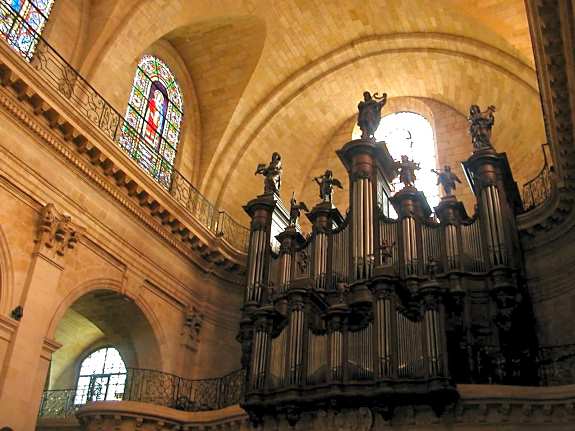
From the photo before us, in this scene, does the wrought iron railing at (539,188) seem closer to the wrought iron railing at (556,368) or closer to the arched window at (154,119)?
the wrought iron railing at (556,368)

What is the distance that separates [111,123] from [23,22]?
235 centimetres

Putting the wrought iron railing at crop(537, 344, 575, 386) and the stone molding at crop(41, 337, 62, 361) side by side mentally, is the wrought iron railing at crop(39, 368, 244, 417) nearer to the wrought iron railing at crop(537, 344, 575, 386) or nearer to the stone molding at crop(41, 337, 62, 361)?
the stone molding at crop(41, 337, 62, 361)

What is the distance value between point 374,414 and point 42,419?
7.13m

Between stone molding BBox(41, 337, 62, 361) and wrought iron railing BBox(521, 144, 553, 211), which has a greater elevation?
wrought iron railing BBox(521, 144, 553, 211)

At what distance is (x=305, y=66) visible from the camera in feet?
54.7

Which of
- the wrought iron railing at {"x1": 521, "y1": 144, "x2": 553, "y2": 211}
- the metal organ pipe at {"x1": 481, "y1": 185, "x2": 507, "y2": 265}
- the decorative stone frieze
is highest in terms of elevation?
the wrought iron railing at {"x1": 521, "y1": 144, "x2": 553, "y2": 211}

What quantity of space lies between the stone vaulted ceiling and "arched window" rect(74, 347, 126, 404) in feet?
15.6

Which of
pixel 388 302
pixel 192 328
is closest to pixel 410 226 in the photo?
pixel 388 302

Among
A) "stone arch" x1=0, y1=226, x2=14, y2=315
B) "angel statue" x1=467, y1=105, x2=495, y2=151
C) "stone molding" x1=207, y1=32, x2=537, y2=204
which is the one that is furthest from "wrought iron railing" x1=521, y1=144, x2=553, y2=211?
"stone arch" x1=0, y1=226, x2=14, y2=315

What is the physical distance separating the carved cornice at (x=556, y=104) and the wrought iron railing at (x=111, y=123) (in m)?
6.53

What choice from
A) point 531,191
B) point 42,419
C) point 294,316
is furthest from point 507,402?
point 42,419

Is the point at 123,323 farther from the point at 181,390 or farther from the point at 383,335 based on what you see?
the point at 383,335

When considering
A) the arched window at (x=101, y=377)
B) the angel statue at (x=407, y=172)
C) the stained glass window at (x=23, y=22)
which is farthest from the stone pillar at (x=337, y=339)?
the arched window at (x=101, y=377)

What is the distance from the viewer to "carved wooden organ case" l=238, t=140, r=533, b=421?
985cm
